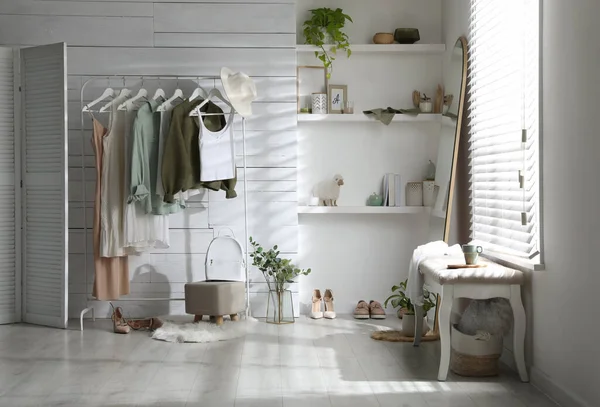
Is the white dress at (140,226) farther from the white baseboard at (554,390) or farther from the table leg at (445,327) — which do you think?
the white baseboard at (554,390)

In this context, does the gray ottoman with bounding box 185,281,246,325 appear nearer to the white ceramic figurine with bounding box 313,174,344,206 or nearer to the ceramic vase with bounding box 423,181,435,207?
the white ceramic figurine with bounding box 313,174,344,206

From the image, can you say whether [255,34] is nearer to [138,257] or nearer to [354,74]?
[354,74]

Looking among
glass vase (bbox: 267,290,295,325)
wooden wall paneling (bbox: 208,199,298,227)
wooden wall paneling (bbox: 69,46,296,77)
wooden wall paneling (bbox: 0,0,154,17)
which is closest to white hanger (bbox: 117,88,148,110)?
wooden wall paneling (bbox: 69,46,296,77)

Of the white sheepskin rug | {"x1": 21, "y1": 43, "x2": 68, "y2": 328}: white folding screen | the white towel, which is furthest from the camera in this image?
A: {"x1": 21, "y1": 43, "x2": 68, "y2": 328}: white folding screen

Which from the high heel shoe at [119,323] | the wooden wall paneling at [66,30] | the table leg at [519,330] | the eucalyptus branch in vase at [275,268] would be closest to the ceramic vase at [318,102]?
the eucalyptus branch in vase at [275,268]

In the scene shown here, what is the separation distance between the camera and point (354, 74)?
633 centimetres

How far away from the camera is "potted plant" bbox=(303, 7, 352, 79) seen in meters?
6.10

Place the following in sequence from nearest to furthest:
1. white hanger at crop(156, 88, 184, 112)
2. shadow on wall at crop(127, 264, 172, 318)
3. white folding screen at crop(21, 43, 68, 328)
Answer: white folding screen at crop(21, 43, 68, 328) → white hanger at crop(156, 88, 184, 112) → shadow on wall at crop(127, 264, 172, 318)

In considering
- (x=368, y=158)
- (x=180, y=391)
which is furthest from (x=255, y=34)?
(x=180, y=391)

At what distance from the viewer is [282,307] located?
19.2 ft

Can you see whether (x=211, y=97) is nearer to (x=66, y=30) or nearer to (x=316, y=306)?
(x=66, y=30)

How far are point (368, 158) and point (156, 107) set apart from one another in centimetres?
176

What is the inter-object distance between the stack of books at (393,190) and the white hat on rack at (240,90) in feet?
4.20

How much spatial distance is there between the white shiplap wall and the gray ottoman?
56cm
